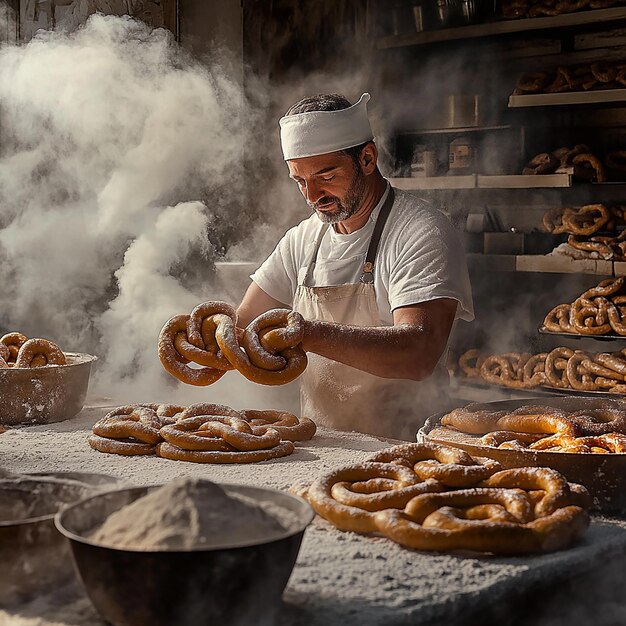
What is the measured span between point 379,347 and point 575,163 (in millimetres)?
2423

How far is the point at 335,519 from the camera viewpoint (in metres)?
1.71

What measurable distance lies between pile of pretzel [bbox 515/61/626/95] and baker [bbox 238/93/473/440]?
180cm

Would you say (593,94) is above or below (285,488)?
above

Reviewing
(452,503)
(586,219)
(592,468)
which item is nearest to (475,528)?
(452,503)

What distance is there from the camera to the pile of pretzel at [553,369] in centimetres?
446

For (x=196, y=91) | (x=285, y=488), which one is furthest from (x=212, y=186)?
(x=285, y=488)

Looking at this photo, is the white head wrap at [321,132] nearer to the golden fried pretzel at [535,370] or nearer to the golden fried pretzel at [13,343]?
the golden fried pretzel at [13,343]

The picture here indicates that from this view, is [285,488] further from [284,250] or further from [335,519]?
[284,250]

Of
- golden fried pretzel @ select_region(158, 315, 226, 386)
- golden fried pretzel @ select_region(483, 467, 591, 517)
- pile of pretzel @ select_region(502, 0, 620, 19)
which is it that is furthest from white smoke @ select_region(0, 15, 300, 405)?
golden fried pretzel @ select_region(483, 467, 591, 517)

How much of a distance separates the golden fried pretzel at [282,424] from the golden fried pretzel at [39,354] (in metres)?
0.67

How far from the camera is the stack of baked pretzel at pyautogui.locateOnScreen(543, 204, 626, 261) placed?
177 inches

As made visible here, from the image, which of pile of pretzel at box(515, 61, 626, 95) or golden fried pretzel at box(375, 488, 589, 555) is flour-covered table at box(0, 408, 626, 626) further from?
pile of pretzel at box(515, 61, 626, 95)

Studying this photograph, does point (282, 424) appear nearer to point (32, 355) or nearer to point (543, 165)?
point (32, 355)

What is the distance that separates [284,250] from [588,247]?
178 cm
